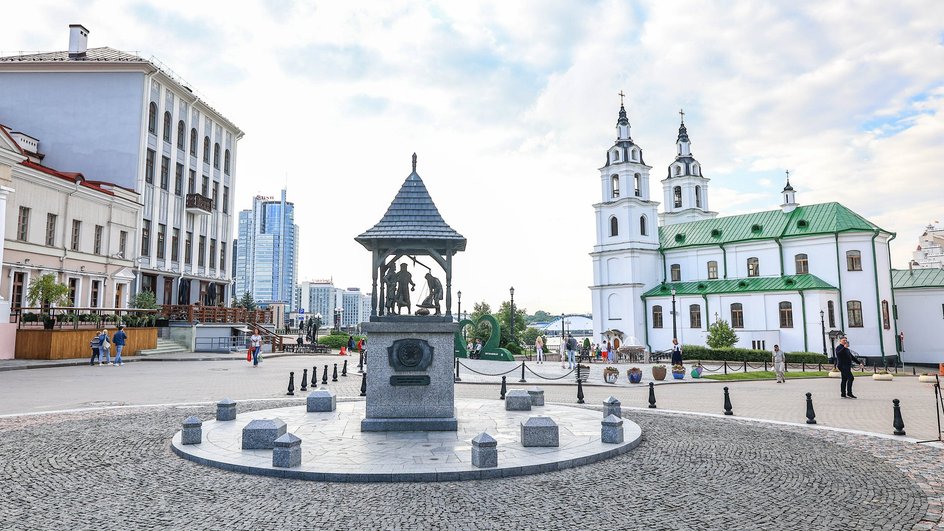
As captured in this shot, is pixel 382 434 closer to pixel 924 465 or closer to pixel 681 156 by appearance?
pixel 924 465

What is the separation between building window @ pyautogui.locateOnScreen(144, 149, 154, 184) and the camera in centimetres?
4175

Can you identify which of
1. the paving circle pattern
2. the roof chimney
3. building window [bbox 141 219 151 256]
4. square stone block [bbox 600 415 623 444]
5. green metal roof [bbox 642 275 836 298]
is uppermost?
the roof chimney

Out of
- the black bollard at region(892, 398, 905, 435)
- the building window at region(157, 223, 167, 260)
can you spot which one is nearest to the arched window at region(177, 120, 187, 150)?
the building window at region(157, 223, 167, 260)

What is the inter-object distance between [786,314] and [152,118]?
55659 millimetres

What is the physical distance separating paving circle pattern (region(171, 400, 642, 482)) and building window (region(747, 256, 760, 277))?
4972 centimetres

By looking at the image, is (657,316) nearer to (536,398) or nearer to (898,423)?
(536,398)

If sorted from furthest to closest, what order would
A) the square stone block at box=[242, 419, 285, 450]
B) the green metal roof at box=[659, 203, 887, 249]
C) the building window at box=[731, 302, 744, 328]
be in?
the building window at box=[731, 302, 744, 328]
the green metal roof at box=[659, 203, 887, 249]
the square stone block at box=[242, 419, 285, 450]

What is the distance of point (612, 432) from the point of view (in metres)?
9.98

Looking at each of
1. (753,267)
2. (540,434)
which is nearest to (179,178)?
(540,434)

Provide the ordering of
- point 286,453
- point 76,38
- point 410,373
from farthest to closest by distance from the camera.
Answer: point 76,38 < point 410,373 < point 286,453

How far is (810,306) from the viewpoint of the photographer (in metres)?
47.9

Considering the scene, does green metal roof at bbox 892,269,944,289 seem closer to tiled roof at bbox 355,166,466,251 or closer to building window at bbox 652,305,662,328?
building window at bbox 652,305,662,328

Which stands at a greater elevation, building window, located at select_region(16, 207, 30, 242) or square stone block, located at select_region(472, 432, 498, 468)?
building window, located at select_region(16, 207, 30, 242)

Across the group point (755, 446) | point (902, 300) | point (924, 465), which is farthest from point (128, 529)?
point (902, 300)
